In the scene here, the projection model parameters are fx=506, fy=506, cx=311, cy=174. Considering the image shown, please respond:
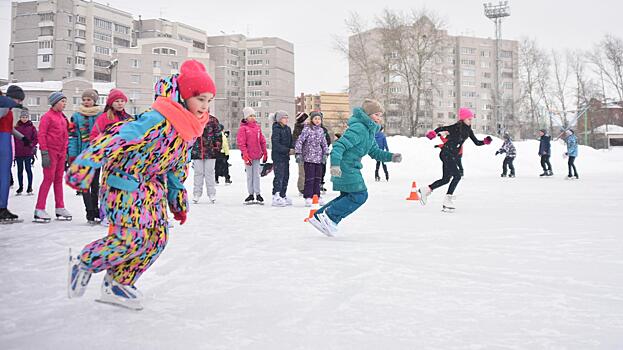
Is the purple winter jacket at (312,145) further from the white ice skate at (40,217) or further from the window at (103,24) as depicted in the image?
the window at (103,24)

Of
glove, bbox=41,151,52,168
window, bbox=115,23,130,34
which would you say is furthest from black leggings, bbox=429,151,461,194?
window, bbox=115,23,130,34

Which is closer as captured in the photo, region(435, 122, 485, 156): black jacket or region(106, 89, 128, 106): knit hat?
region(106, 89, 128, 106): knit hat

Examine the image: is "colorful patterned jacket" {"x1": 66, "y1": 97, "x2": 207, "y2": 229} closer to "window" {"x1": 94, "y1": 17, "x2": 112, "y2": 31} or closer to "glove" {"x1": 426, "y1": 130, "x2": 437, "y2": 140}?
"glove" {"x1": 426, "y1": 130, "x2": 437, "y2": 140}

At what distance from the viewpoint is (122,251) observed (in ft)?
9.44

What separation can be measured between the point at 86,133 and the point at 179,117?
14.3ft

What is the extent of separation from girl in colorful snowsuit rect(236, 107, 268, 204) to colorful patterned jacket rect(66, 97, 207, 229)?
21.8ft

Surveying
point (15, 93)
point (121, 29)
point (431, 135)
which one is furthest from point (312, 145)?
point (121, 29)

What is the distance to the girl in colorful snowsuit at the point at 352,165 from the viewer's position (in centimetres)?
575

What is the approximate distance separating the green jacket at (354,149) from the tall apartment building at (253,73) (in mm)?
73864

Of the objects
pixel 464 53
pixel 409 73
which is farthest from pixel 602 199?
pixel 464 53

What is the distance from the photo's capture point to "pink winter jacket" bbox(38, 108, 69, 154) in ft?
21.5

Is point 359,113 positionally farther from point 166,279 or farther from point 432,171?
point 432,171

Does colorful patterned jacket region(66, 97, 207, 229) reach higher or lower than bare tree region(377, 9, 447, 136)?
lower

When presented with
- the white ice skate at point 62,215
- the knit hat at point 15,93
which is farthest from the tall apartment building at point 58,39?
the white ice skate at point 62,215
